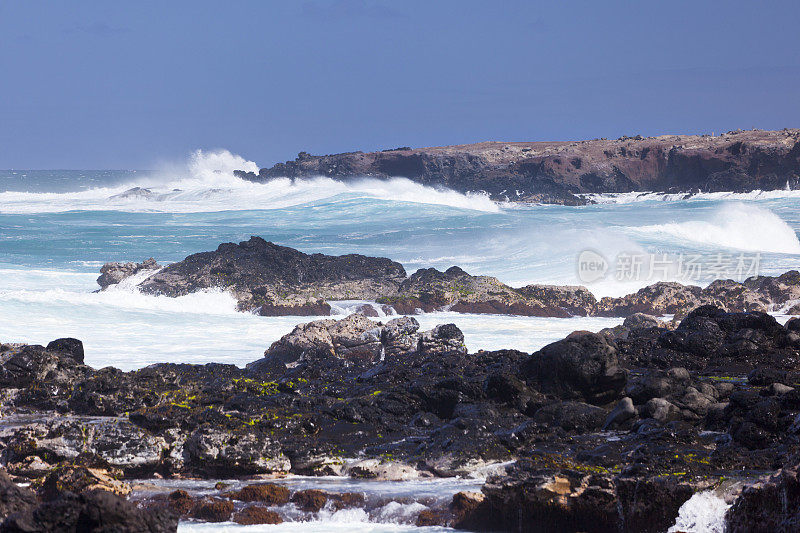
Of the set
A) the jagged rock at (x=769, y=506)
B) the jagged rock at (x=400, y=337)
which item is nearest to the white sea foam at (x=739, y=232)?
the jagged rock at (x=400, y=337)

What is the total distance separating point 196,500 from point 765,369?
6726 millimetres

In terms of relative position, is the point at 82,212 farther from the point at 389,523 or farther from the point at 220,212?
the point at 389,523

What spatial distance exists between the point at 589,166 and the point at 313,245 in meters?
47.1

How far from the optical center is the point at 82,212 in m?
59.8

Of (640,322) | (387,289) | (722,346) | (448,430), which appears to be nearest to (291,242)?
(387,289)

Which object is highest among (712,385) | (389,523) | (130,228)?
(130,228)

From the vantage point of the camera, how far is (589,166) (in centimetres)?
8219

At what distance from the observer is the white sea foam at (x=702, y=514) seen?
5.95 meters

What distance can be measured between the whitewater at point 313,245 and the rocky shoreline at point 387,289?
2.14 feet

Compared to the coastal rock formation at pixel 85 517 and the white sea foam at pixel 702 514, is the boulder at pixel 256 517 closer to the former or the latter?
the coastal rock formation at pixel 85 517

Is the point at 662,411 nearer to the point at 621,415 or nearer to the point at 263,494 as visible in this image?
the point at 621,415

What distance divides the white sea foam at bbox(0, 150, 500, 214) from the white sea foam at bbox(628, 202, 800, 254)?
2142cm

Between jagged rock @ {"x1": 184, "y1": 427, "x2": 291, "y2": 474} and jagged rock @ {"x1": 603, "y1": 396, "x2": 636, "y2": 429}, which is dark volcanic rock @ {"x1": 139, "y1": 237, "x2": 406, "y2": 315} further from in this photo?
jagged rock @ {"x1": 603, "y1": 396, "x2": 636, "y2": 429}

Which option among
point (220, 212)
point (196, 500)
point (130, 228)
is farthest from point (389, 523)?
point (220, 212)
